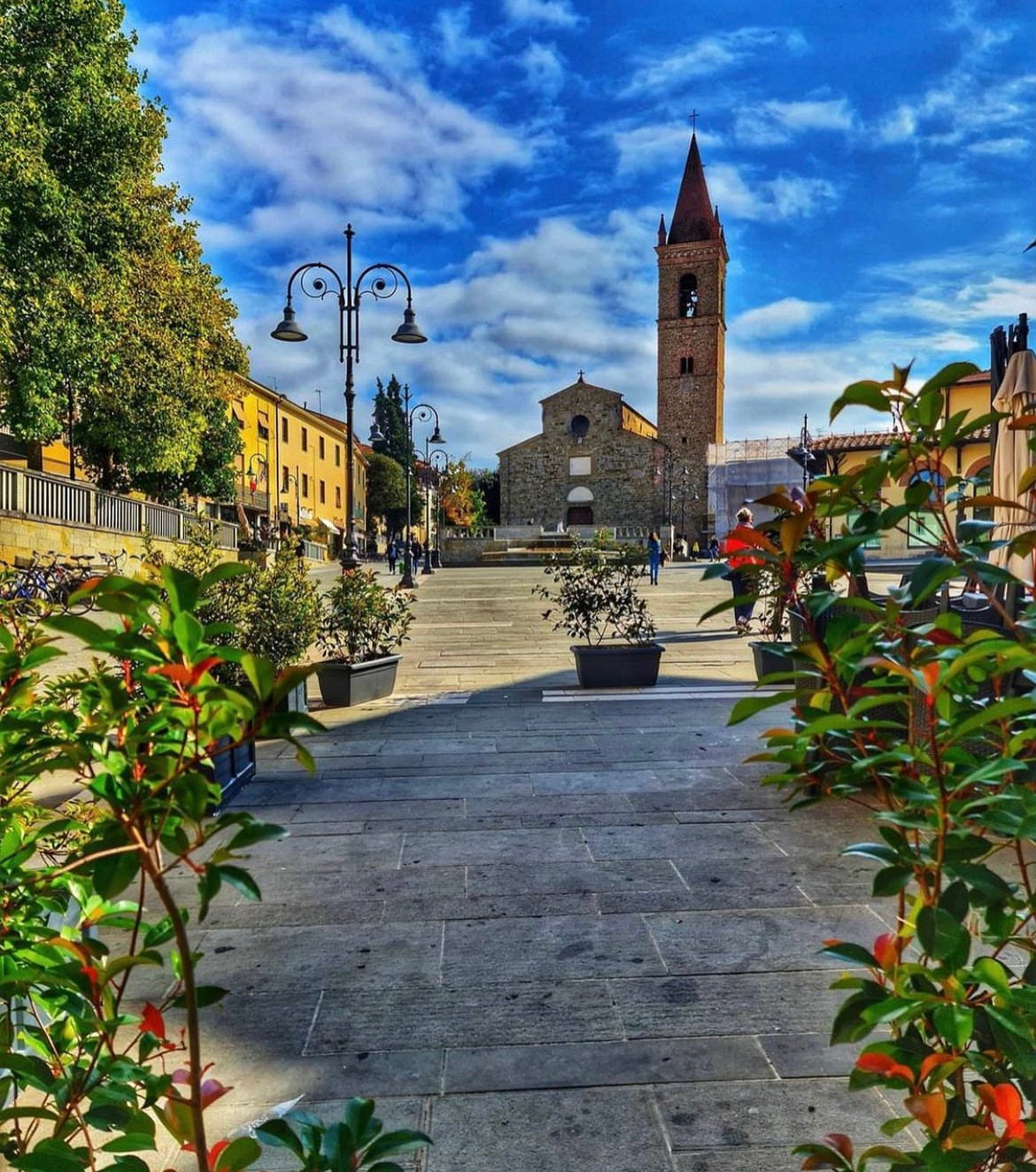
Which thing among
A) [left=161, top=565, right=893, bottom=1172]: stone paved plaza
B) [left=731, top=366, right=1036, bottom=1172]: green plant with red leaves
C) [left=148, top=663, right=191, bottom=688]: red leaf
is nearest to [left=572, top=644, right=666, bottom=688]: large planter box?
[left=161, top=565, right=893, bottom=1172]: stone paved plaza

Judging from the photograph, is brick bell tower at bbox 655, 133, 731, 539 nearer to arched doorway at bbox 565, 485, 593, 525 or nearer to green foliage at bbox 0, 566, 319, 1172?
arched doorway at bbox 565, 485, 593, 525

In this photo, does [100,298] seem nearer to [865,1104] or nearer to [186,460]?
[186,460]

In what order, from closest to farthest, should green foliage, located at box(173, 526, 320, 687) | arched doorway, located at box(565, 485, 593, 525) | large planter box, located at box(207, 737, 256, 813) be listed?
1. large planter box, located at box(207, 737, 256, 813)
2. green foliage, located at box(173, 526, 320, 687)
3. arched doorway, located at box(565, 485, 593, 525)

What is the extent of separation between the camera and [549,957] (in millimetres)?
2471

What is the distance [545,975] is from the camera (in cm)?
236

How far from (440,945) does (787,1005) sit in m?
1.02

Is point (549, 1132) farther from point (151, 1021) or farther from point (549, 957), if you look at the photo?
point (151, 1021)

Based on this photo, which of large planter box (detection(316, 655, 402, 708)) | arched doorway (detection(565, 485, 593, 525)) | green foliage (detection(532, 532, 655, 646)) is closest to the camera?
large planter box (detection(316, 655, 402, 708))

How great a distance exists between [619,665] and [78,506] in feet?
45.4

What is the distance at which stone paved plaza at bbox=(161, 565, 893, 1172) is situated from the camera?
1766mm

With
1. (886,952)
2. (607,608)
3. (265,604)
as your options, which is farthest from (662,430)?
(886,952)

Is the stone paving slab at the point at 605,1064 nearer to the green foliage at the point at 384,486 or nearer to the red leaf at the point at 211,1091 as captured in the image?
the red leaf at the point at 211,1091

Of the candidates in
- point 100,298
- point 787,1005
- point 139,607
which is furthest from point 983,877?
point 100,298

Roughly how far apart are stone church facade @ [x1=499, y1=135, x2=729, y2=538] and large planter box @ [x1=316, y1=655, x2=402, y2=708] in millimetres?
46072
